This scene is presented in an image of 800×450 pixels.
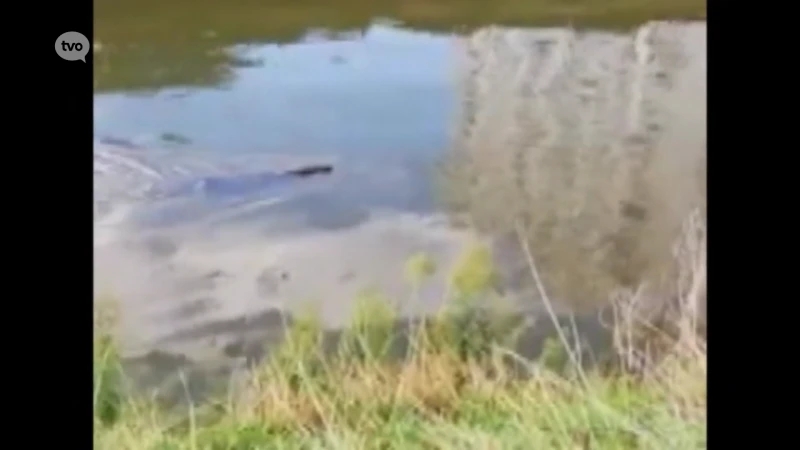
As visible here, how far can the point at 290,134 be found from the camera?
2000mm

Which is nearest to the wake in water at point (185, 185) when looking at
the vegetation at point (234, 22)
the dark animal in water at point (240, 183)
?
the dark animal in water at point (240, 183)

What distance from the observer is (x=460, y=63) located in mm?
2066

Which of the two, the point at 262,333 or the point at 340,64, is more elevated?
the point at 340,64

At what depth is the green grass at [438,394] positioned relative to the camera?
188 centimetres
